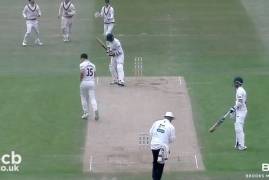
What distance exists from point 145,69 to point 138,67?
29cm

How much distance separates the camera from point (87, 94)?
92.5 ft

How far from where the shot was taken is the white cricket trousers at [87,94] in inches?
1097

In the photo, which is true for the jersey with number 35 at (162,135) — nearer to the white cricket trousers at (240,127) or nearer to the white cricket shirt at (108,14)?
the white cricket trousers at (240,127)

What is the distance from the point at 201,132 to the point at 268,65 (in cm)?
880

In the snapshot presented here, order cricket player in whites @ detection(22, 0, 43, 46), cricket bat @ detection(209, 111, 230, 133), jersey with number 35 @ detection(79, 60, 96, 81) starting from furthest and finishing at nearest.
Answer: cricket player in whites @ detection(22, 0, 43, 46) → jersey with number 35 @ detection(79, 60, 96, 81) → cricket bat @ detection(209, 111, 230, 133)

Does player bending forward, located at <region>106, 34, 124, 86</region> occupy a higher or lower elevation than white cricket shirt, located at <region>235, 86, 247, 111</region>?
higher

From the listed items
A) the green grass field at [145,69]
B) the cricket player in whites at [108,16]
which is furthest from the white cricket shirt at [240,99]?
the cricket player in whites at [108,16]

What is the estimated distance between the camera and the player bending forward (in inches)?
1229

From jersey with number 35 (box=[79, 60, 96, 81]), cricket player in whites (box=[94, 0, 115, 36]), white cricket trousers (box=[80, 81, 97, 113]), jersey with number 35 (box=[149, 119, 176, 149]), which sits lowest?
jersey with number 35 (box=[149, 119, 176, 149])

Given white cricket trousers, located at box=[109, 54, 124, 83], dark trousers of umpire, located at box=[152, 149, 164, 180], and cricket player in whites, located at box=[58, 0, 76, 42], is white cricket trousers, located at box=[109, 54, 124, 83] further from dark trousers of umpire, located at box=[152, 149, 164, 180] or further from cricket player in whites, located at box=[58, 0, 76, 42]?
dark trousers of umpire, located at box=[152, 149, 164, 180]

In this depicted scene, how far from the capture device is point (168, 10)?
44.9 m

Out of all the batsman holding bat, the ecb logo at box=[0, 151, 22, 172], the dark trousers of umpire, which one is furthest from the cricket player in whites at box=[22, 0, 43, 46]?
the dark trousers of umpire

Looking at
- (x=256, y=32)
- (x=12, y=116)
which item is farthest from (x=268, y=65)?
(x=12, y=116)

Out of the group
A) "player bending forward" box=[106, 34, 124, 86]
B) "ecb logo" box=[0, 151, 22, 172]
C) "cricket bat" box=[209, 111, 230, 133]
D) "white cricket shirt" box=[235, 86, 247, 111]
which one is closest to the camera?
"ecb logo" box=[0, 151, 22, 172]
